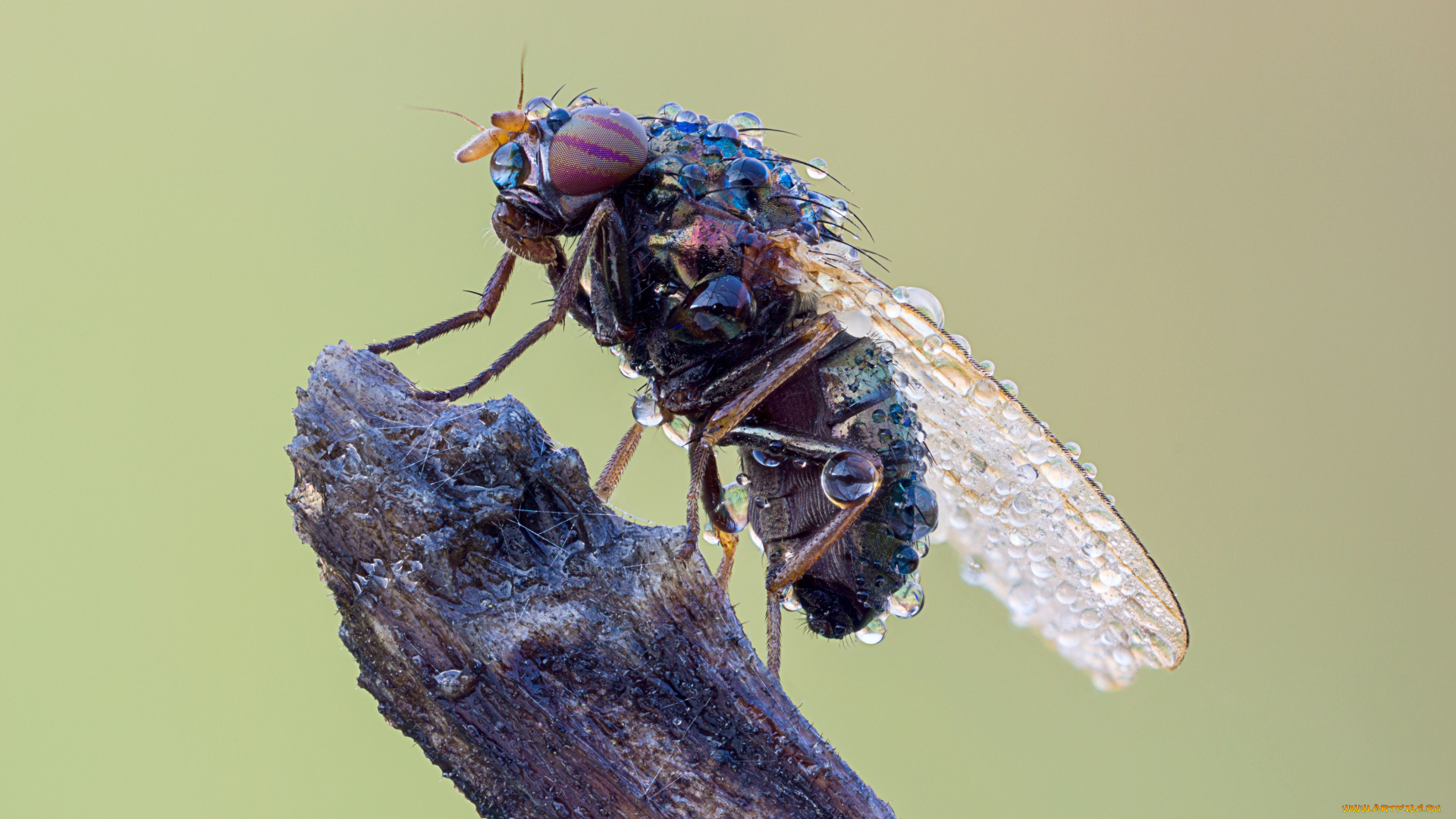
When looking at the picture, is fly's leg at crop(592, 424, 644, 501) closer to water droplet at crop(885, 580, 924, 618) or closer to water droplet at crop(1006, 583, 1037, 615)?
water droplet at crop(885, 580, 924, 618)

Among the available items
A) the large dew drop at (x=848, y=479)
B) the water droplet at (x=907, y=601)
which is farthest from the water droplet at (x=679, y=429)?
the water droplet at (x=907, y=601)

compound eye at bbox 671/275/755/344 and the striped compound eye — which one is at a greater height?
the striped compound eye

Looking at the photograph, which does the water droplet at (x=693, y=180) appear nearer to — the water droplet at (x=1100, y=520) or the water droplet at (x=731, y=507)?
the water droplet at (x=731, y=507)

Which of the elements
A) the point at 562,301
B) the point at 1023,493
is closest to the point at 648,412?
the point at 562,301

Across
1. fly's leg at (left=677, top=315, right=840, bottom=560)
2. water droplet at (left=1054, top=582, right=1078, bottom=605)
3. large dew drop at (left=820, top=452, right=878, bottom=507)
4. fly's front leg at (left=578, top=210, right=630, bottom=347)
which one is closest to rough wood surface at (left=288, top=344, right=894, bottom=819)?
fly's leg at (left=677, top=315, right=840, bottom=560)

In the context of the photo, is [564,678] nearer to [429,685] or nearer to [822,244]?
[429,685]

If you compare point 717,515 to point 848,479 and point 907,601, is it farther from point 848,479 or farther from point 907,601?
point 907,601
